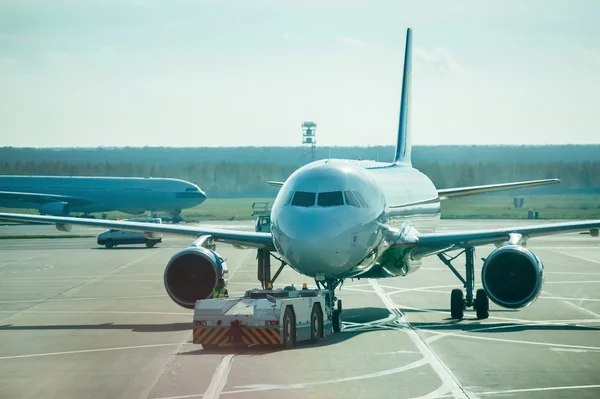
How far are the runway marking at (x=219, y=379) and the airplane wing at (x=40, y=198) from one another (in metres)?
91.0

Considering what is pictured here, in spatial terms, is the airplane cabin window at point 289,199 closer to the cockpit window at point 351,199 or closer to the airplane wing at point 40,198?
the cockpit window at point 351,199

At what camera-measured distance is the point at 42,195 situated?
111125 mm

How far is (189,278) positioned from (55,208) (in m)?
81.6

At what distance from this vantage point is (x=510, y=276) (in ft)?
97.8

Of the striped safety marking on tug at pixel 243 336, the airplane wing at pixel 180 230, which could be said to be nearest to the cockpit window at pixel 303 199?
the striped safety marking on tug at pixel 243 336

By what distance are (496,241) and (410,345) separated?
26.5ft

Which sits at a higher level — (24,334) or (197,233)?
(197,233)

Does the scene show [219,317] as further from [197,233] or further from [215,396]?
[197,233]

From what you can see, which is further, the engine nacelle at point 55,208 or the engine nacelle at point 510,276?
the engine nacelle at point 55,208

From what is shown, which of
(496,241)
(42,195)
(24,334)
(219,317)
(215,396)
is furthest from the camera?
(42,195)

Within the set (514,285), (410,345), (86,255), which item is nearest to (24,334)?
(410,345)

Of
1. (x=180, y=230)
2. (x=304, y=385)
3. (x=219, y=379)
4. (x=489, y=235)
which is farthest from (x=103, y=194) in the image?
(x=304, y=385)

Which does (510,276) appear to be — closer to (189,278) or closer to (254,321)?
(254,321)

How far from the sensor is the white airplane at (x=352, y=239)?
87.6 feet
